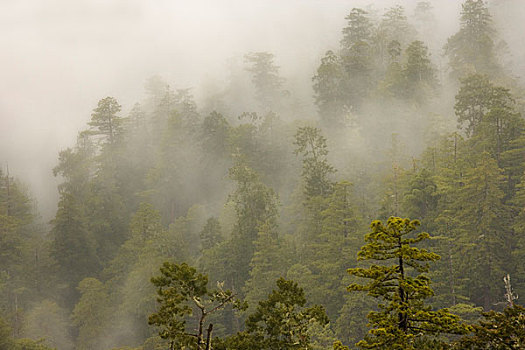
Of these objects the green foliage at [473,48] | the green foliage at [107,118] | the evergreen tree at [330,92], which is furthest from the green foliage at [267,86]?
the green foliage at [473,48]

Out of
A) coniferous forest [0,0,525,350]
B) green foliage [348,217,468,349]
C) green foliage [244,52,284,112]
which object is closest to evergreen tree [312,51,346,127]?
coniferous forest [0,0,525,350]

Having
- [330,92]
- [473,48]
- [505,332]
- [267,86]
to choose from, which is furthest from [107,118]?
[505,332]

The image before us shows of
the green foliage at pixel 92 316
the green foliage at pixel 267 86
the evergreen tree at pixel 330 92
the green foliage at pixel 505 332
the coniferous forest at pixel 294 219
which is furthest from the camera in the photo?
the green foliage at pixel 267 86

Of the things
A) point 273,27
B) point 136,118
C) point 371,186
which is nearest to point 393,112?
point 371,186

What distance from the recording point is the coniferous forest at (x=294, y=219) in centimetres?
1612

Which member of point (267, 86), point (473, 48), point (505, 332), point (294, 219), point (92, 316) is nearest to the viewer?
point (505, 332)

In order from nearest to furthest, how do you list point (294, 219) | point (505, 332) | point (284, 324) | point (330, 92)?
point (505, 332)
point (284, 324)
point (294, 219)
point (330, 92)

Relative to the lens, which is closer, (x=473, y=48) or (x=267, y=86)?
(x=473, y=48)

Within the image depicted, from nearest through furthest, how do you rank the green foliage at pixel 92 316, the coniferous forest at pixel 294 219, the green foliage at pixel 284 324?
the green foliage at pixel 284 324
the coniferous forest at pixel 294 219
the green foliage at pixel 92 316

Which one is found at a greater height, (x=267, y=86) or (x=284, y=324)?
(x=267, y=86)

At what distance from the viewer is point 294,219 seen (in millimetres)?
49594

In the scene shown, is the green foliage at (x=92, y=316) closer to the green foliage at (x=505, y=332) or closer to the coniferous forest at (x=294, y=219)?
the coniferous forest at (x=294, y=219)

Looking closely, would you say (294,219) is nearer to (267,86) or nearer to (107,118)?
(267,86)

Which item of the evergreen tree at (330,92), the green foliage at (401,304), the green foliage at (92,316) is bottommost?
the green foliage at (92,316)
